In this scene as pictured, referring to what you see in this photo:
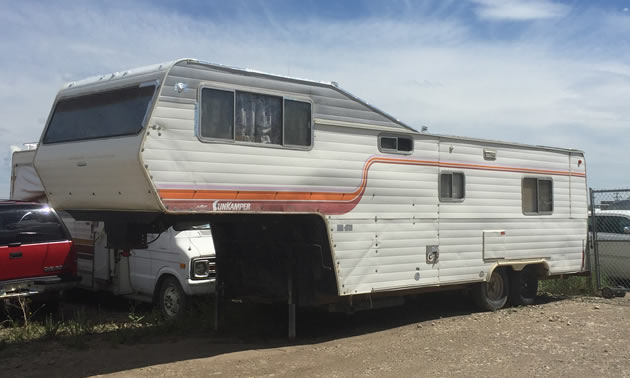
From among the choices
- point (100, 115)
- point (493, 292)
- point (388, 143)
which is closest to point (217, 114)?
point (100, 115)

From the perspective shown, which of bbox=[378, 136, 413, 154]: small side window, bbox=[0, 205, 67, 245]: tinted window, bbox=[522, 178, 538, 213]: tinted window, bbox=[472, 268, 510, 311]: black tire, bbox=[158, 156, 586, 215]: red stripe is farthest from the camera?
bbox=[522, 178, 538, 213]: tinted window

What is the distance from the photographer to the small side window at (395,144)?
863 cm

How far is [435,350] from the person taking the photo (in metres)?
7.73

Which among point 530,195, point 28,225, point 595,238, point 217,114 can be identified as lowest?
point 595,238

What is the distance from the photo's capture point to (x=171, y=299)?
31.5 feet

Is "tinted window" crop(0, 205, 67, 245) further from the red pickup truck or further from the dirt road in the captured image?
the dirt road

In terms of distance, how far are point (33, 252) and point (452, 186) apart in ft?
19.8

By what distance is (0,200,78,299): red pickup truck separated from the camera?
8898 mm

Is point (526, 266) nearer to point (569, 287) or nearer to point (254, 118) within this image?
point (569, 287)

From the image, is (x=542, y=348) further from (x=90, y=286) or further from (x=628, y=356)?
(x=90, y=286)

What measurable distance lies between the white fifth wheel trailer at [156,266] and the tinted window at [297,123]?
5.92 feet

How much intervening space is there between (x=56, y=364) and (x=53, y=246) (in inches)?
102

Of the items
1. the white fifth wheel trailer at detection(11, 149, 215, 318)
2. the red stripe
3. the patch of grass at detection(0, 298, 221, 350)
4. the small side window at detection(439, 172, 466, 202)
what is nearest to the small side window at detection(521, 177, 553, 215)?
the small side window at detection(439, 172, 466, 202)

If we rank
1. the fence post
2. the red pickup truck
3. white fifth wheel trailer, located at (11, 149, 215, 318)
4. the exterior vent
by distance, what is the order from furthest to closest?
the fence post → the exterior vent → white fifth wheel trailer, located at (11, 149, 215, 318) → the red pickup truck
